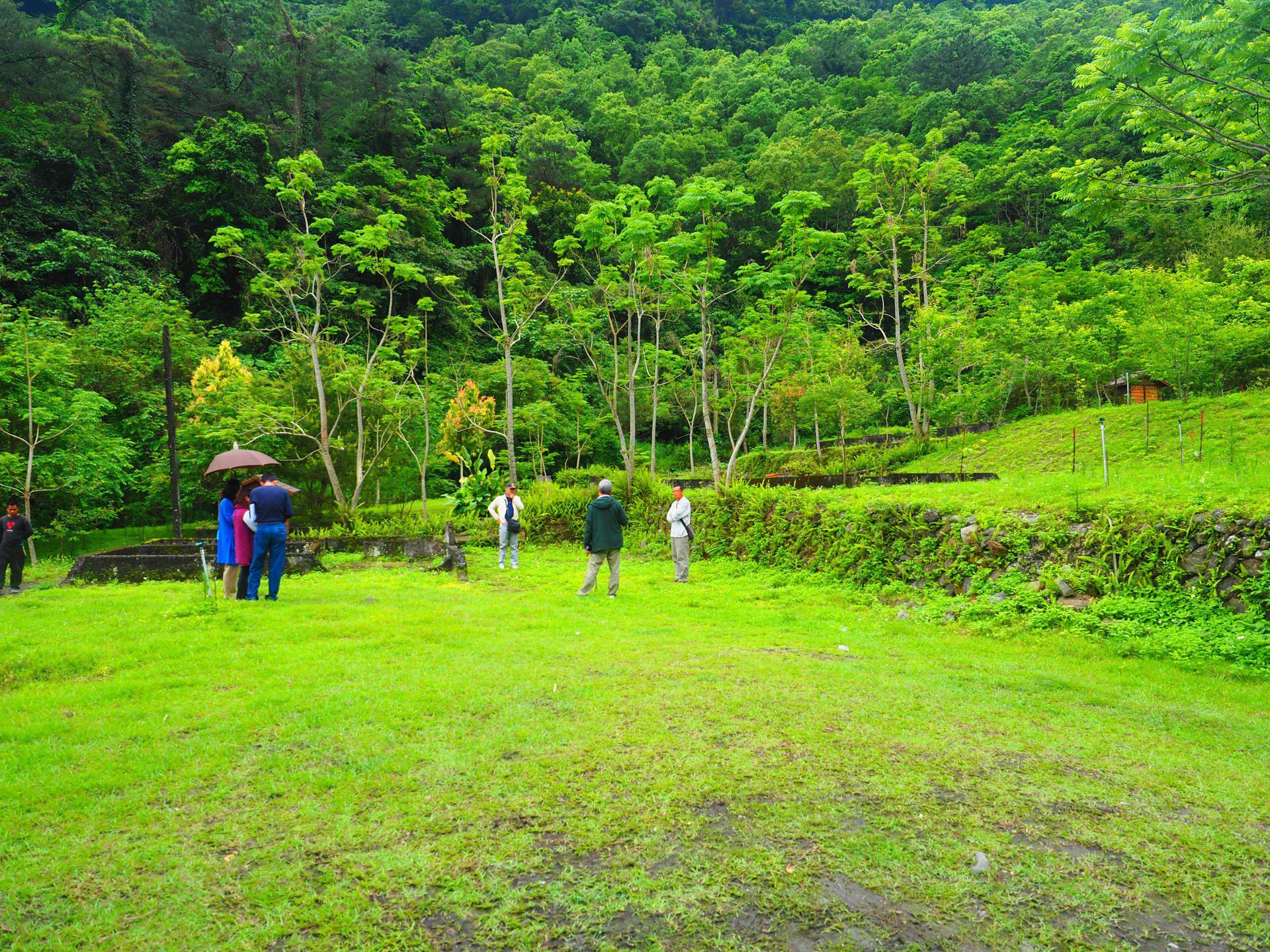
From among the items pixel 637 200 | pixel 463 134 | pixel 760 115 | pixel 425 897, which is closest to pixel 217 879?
pixel 425 897

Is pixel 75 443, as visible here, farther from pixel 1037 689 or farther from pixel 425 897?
pixel 1037 689

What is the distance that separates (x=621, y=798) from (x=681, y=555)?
311 inches

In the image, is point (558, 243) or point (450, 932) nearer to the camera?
point (450, 932)

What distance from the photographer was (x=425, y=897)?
8.64 ft

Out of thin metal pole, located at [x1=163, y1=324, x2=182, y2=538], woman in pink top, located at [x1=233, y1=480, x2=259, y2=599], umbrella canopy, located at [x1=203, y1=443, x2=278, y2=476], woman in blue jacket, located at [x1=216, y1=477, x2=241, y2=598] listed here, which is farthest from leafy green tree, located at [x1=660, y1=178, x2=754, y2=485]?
thin metal pole, located at [x1=163, y1=324, x2=182, y2=538]

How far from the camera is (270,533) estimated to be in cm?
860

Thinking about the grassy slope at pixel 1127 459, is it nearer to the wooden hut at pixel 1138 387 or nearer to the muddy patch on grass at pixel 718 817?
the wooden hut at pixel 1138 387

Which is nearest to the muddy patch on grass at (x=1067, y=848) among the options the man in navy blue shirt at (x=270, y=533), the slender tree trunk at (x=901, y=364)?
the man in navy blue shirt at (x=270, y=533)

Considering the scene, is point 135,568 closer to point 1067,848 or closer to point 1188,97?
point 1067,848

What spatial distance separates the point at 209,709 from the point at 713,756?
11.7ft

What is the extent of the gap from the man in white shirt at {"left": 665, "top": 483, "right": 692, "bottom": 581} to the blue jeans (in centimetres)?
574

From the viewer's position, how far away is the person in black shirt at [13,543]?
446 inches

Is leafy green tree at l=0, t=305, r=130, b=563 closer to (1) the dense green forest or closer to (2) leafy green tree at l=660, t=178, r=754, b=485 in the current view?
(1) the dense green forest

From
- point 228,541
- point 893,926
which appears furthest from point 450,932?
point 228,541
